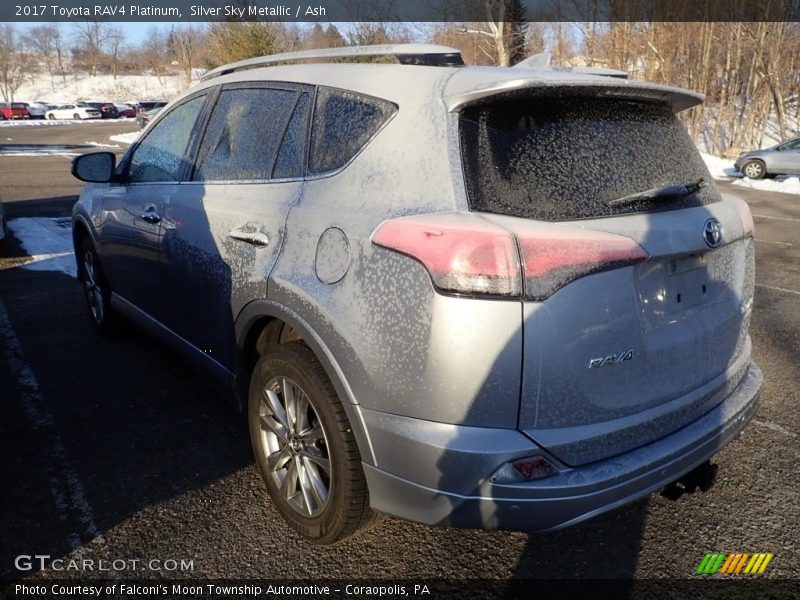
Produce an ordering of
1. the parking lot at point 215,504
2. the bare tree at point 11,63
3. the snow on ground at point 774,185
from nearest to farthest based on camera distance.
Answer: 1. the parking lot at point 215,504
2. the snow on ground at point 774,185
3. the bare tree at point 11,63

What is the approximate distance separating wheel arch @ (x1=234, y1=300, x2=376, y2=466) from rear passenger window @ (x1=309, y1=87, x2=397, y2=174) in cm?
57

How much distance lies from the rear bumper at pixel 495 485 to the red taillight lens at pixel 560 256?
0.45m

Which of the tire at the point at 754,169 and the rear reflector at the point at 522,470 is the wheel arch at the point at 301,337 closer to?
the rear reflector at the point at 522,470

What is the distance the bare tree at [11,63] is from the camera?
7075 cm

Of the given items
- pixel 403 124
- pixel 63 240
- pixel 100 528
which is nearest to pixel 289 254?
pixel 403 124

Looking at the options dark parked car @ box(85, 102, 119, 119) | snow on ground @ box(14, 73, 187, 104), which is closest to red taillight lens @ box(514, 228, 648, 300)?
dark parked car @ box(85, 102, 119, 119)

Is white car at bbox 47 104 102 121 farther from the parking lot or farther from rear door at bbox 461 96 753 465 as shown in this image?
rear door at bbox 461 96 753 465

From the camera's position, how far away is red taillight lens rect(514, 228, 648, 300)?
1.73 metres

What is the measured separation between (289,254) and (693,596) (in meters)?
1.89

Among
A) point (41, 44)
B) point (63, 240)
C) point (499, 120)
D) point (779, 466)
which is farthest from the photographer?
point (41, 44)

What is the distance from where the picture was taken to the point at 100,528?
2.51 m

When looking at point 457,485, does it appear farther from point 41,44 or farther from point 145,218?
point 41,44

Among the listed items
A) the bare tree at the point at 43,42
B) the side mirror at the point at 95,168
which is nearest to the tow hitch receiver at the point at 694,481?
the side mirror at the point at 95,168

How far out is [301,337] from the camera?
87.2 inches
